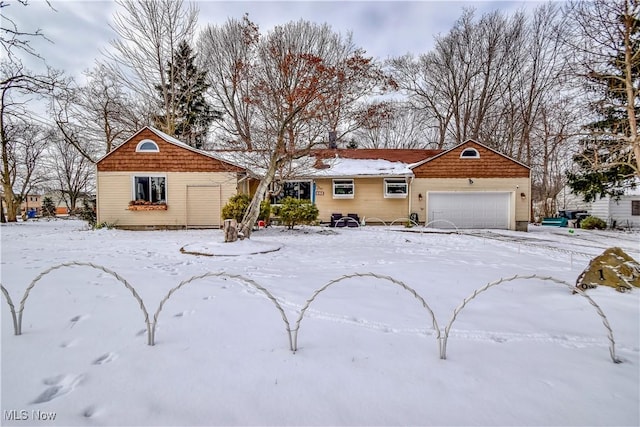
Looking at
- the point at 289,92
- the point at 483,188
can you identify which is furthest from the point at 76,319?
the point at 483,188

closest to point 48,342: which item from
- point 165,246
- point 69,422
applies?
point 69,422

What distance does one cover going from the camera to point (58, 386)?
1953 mm

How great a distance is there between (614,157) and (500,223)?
496 centimetres

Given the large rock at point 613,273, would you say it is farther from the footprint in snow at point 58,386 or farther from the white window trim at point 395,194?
the white window trim at point 395,194

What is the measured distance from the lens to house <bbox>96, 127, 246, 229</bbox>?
12062mm

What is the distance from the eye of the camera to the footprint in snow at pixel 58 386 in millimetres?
1847

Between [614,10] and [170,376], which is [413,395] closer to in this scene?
[170,376]

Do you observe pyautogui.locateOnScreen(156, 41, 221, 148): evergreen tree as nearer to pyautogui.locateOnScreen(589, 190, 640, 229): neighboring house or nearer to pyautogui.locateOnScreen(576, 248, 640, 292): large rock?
pyautogui.locateOnScreen(576, 248, 640, 292): large rock

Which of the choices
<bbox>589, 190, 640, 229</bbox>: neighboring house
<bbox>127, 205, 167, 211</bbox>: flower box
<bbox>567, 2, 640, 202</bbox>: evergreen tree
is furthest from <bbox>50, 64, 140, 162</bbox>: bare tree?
<bbox>589, 190, 640, 229</bbox>: neighboring house

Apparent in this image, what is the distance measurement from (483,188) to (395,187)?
14.1ft

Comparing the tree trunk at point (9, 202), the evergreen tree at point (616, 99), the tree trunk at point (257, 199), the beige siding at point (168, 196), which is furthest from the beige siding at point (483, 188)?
the tree trunk at point (9, 202)

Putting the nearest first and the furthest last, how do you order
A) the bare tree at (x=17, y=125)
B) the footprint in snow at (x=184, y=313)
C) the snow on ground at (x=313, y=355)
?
the snow on ground at (x=313, y=355)
the footprint in snow at (x=184, y=313)
the bare tree at (x=17, y=125)

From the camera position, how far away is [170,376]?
2098 mm

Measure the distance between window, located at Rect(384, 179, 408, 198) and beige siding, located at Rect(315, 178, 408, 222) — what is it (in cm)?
21
